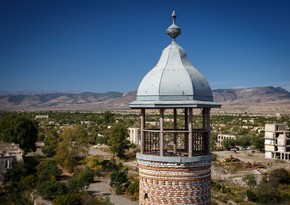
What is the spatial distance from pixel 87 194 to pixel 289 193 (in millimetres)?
18584

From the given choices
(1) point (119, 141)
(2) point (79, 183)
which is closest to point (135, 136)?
(1) point (119, 141)

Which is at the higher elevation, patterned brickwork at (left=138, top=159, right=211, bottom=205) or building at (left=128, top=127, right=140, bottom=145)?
patterned brickwork at (left=138, top=159, right=211, bottom=205)

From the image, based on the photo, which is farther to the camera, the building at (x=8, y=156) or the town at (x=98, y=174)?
the building at (x=8, y=156)

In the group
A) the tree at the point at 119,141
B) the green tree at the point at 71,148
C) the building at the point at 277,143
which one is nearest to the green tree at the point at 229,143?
the building at the point at 277,143

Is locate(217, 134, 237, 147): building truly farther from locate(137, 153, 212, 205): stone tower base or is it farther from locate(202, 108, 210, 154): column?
locate(137, 153, 212, 205): stone tower base

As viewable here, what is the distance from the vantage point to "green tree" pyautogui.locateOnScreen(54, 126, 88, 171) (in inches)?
1667

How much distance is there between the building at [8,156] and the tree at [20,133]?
376 centimetres

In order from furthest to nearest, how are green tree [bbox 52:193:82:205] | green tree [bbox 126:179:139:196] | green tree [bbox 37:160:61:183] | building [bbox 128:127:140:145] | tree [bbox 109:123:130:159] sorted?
building [bbox 128:127:140:145]
tree [bbox 109:123:130:159]
green tree [bbox 37:160:61:183]
green tree [bbox 126:179:139:196]
green tree [bbox 52:193:82:205]

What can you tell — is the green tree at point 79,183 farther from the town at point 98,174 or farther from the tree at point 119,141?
the tree at point 119,141

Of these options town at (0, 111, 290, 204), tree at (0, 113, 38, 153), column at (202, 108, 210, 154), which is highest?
column at (202, 108, 210, 154)

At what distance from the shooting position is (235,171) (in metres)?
A: 45.4

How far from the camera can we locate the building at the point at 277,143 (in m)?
56.4

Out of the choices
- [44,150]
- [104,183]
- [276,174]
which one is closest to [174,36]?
[104,183]

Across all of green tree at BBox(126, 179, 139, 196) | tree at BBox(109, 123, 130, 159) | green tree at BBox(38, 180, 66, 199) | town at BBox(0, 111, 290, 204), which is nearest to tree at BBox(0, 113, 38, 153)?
town at BBox(0, 111, 290, 204)
